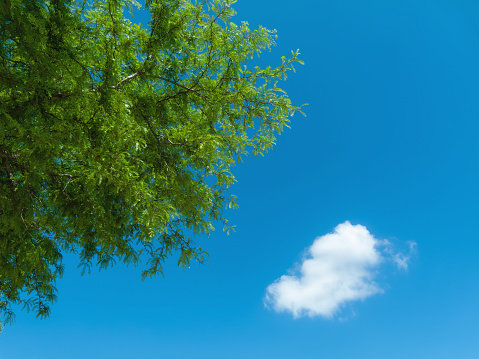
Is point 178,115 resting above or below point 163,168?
above

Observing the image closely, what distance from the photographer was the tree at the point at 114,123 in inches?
208

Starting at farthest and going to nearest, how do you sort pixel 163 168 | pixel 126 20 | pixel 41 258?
pixel 163 168, pixel 41 258, pixel 126 20

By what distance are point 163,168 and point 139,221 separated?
5.15 ft

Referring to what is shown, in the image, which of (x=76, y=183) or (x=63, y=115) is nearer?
(x=63, y=115)

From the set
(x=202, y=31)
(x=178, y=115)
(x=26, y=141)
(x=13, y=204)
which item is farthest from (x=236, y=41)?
(x=13, y=204)

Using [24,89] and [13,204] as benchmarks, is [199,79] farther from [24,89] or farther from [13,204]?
[13,204]

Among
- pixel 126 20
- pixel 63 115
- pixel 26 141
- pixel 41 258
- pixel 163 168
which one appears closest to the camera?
pixel 26 141

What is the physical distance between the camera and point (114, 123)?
5.36m

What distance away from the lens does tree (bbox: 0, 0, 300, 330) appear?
17.3 feet

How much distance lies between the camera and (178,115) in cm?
815

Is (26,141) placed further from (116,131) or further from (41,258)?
(41,258)

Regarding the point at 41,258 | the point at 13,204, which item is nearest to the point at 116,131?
the point at 13,204

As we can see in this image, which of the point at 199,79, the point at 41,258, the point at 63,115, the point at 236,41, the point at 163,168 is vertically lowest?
the point at 41,258

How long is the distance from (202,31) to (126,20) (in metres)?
1.43
